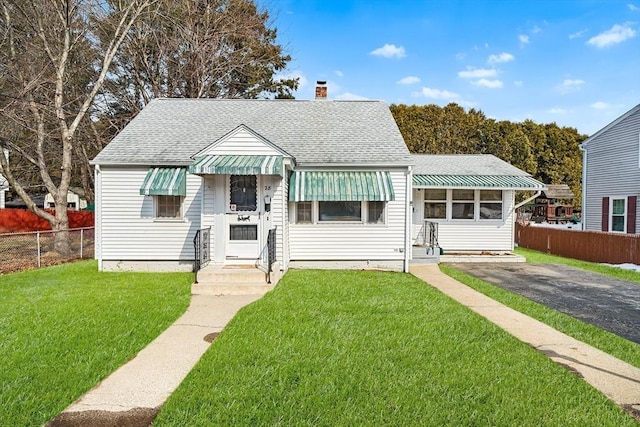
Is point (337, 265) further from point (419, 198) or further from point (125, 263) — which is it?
point (125, 263)

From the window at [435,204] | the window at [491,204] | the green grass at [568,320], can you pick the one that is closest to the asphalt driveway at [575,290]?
the green grass at [568,320]

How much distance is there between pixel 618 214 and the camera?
1620 cm

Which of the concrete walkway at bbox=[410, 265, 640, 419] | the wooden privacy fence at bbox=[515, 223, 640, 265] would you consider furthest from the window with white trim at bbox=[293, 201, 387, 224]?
the wooden privacy fence at bbox=[515, 223, 640, 265]

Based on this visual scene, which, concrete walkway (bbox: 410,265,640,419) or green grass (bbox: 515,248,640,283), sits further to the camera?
green grass (bbox: 515,248,640,283)

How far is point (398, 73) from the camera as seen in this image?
67.9 feet

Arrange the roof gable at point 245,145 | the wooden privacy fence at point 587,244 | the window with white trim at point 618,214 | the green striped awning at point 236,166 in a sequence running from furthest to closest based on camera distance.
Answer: the window with white trim at point 618,214 < the wooden privacy fence at point 587,244 < the roof gable at point 245,145 < the green striped awning at point 236,166

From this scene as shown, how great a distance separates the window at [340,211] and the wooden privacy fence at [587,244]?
936cm

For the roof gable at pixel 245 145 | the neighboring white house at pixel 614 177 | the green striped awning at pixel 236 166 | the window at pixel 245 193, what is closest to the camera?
the green striped awning at pixel 236 166

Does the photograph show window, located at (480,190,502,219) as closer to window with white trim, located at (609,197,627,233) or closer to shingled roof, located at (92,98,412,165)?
shingled roof, located at (92,98,412,165)

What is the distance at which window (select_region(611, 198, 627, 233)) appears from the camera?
15914 mm

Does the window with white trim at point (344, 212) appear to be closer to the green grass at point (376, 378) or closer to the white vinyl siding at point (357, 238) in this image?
the white vinyl siding at point (357, 238)

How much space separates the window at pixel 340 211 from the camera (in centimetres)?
1088

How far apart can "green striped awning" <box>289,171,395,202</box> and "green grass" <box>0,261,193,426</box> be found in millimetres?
3874

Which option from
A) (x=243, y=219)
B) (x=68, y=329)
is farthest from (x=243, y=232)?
(x=68, y=329)
